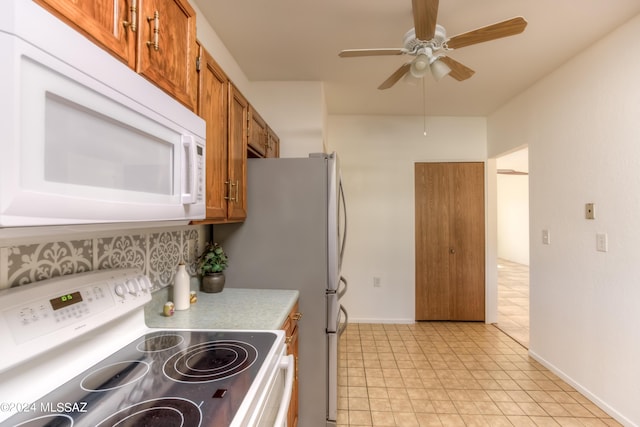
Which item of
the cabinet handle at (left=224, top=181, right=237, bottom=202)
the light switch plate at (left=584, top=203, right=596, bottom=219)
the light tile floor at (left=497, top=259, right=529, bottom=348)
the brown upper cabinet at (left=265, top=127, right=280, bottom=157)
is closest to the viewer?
the cabinet handle at (left=224, top=181, right=237, bottom=202)

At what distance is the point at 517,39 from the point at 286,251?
86.5 inches

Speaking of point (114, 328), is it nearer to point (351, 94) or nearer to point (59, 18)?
point (59, 18)

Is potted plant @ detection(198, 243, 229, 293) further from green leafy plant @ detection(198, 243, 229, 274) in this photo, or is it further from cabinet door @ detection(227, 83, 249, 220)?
cabinet door @ detection(227, 83, 249, 220)

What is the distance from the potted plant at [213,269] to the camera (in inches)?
70.1

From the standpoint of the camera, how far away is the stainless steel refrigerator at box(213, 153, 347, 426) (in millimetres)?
1857

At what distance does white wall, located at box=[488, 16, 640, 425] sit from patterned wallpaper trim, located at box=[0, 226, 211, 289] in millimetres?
2743

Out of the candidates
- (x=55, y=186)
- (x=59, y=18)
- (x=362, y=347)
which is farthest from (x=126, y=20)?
(x=362, y=347)

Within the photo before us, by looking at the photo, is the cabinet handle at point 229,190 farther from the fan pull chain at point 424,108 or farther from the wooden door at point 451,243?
the wooden door at point 451,243

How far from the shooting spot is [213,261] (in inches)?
71.0

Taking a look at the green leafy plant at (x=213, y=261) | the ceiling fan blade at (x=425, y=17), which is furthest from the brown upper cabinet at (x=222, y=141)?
the ceiling fan blade at (x=425, y=17)

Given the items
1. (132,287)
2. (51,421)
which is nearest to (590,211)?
(132,287)

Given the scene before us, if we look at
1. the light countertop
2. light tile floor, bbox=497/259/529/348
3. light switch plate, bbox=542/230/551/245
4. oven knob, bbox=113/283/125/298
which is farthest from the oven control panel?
light tile floor, bbox=497/259/529/348

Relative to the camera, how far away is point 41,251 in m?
0.92

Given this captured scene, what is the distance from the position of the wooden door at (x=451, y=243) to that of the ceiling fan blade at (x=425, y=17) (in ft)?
7.71
